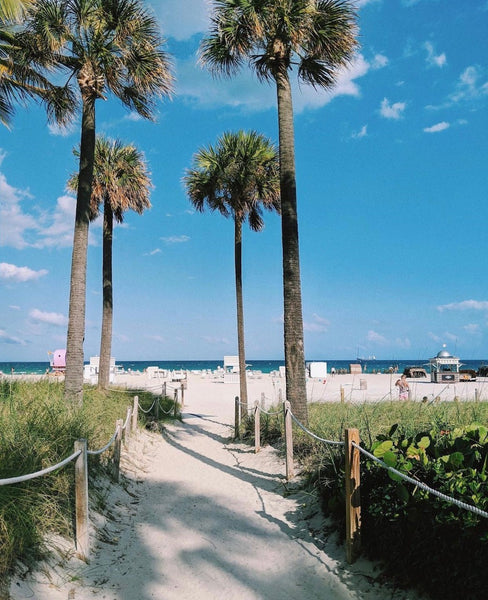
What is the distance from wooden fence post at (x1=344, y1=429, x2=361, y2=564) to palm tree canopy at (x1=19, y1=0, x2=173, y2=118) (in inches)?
411

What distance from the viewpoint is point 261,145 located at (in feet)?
54.9

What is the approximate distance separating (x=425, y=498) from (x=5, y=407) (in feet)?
19.8

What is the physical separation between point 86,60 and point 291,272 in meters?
7.02

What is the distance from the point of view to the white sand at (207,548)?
430 centimetres

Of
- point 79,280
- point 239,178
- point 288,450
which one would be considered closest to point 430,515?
point 288,450

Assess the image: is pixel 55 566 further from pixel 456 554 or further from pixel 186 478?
pixel 186 478

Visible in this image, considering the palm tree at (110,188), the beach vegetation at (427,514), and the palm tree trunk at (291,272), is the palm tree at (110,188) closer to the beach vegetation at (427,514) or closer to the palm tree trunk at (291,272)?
the palm tree trunk at (291,272)

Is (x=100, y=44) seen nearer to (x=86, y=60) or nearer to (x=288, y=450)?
(x=86, y=60)

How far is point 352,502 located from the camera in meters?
4.69

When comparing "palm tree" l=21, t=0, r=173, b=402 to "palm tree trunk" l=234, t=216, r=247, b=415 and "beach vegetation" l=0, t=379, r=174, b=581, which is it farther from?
"palm tree trunk" l=234, t=216, r=247, b=415

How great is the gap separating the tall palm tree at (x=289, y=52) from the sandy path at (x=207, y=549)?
255 centimetres

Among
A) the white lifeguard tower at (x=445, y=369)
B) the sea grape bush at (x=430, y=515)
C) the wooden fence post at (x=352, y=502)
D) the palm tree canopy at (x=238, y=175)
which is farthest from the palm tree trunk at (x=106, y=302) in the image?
the white lifeguard tower at (x=445, y=369)

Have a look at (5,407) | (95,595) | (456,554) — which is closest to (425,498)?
(456,554)

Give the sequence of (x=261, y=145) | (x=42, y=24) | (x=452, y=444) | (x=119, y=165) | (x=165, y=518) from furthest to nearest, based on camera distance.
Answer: (x=119, y=165) → (x=261, y=145) → (x=42, y=24) → (x=165, y=518) → (x=452, y=444)
